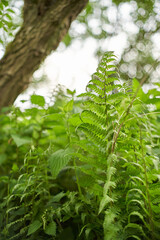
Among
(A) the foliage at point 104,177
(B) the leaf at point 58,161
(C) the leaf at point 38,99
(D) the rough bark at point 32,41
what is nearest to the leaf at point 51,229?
(A) the foliage at point 104,177

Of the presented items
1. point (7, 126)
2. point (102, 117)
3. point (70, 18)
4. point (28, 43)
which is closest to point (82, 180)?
point (102, 117)

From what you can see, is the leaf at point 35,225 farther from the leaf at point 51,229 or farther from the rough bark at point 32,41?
the rough bark at point 32,41

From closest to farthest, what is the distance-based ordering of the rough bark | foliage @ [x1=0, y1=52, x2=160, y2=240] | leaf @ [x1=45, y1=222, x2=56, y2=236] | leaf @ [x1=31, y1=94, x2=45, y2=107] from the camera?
foliage @ [x1=0, y1=52, x2=160, y2=240] → leaf @ [x1=45, y1=222, x2=56, y2=236] → leaf @ [x1=31, y1=94, x2=45, y2=107] → the rough bark

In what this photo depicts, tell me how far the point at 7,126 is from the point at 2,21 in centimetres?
89

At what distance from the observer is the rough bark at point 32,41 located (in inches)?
73.7

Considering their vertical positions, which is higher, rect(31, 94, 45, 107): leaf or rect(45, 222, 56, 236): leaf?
rect(31, 94, 45, 107): leaf

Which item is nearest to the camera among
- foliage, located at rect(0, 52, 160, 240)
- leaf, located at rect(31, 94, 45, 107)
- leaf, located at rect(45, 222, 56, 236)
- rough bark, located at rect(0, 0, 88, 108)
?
foliage, located at rect(0, 52, 160, 240)

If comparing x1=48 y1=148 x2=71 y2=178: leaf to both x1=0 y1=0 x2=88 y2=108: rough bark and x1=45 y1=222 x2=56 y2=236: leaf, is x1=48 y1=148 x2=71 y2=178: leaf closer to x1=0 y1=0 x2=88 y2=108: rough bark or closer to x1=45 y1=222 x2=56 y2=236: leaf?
x1=45 y1=222 x2=56 y2=236: leaf

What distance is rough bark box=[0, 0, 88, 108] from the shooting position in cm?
187

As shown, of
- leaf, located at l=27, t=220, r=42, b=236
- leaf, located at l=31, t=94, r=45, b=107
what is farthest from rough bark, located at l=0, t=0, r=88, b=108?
leaf, located at l=27, t=220, r=42, b=236

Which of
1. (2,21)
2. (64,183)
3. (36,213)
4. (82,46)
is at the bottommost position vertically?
(36,213)

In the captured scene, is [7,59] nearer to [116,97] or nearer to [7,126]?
[7,126]

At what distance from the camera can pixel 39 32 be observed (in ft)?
6.61

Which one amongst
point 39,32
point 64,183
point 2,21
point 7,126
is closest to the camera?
point 64,183
